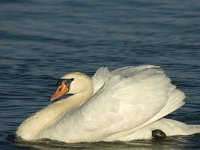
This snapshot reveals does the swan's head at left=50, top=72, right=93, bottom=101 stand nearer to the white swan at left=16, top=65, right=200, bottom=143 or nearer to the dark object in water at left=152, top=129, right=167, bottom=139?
the white swan at left=16, top=65, right=200, bottom=143

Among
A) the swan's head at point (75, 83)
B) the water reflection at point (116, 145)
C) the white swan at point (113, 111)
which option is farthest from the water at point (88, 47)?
the swan's head at point (75, 83)

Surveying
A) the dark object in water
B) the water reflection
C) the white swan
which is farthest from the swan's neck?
the dark object in water

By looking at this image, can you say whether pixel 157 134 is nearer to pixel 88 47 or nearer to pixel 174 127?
pixel 174 127

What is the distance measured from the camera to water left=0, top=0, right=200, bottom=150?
13.3m

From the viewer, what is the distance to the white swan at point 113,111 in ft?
38.1

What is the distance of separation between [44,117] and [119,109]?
3.82 ft

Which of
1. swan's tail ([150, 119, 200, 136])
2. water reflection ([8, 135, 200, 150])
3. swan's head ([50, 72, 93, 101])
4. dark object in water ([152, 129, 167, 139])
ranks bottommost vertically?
water reflection ([8, 135, 200, 150])

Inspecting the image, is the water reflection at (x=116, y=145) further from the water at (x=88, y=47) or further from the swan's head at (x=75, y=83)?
the swan's head at (x=75, y=83)

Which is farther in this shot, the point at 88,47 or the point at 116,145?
the point at 88,47

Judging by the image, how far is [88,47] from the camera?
17547 mm

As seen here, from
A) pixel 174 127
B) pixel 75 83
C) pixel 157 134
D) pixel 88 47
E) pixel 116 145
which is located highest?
pixel 88 47

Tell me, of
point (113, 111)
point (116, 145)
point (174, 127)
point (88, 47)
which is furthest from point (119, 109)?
point (88, 47)

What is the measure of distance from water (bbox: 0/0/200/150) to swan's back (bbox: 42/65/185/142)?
19 cm

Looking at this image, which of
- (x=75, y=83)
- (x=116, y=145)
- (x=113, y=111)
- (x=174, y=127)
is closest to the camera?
(x=113, y=111)
